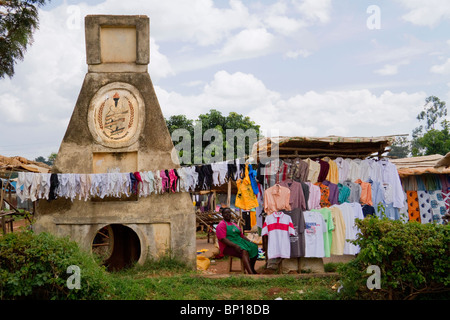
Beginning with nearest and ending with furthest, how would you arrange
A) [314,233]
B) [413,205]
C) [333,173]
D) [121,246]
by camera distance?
[314,233] < [333,173] < [121,246] < [413,205]

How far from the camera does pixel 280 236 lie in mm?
9633

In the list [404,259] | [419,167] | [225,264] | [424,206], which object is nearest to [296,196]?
[404,259]

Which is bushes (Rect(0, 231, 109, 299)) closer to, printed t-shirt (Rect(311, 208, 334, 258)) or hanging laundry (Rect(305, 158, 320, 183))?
printed t-shirt (Rect(311, 208, 334, 258))

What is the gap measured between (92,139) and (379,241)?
22.5 ft

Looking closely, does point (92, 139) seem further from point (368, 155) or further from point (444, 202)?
point (444, 202)

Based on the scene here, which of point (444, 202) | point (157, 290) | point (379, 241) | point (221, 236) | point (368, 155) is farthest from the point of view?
point (444, 202)

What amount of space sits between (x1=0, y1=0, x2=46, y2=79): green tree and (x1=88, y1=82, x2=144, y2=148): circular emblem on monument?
6.42 meters

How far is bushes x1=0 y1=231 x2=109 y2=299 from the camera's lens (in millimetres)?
6430

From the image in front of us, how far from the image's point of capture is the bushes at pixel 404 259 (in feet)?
21.4

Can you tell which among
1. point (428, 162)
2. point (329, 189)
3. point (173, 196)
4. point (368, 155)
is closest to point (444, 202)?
point (428, 162)

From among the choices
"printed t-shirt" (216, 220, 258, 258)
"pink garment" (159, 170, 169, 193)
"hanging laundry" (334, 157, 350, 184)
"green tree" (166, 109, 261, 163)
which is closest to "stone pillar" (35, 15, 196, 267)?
"pink garment" (159, 170, 169, 193)

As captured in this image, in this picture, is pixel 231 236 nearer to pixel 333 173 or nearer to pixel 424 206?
pixel 333 173

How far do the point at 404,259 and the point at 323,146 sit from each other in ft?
14.7
